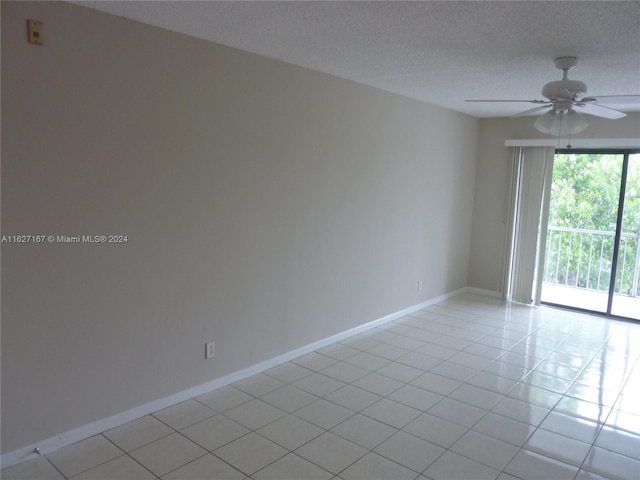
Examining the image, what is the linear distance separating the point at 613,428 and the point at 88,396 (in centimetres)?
325

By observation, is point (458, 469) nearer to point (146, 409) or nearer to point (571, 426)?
point (571, 426)

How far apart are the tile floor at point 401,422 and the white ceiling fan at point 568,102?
1.95m

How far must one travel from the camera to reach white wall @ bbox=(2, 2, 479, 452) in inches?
91.6

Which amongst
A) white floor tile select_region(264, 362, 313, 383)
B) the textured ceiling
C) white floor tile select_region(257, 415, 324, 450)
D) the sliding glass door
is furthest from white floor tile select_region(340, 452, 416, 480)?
the sliding glass door

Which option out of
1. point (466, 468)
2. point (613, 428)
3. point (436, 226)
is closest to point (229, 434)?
point (466, 468)

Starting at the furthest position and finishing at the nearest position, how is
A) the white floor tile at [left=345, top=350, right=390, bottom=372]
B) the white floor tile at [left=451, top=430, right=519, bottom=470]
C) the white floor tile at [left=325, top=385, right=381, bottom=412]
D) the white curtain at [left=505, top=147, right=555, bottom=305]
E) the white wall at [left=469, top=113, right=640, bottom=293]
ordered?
the white wall at [left=469, top=113, right=640, bottom=293] < the white curtain at [left=505, top=147, right=555, bottom=305] < the white floor tile at [left=345, top=350, right=390, bottom=372] < the white floor tile at [left=325, top=385, right=381, bottom=412] < the white floor tile at [left=451, top=430, right=519, bottom=470]

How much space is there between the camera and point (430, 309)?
18.1 feet

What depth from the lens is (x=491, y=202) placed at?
613 centimetres

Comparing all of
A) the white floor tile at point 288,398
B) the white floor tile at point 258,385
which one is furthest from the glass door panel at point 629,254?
the white floor tile at point 258,385

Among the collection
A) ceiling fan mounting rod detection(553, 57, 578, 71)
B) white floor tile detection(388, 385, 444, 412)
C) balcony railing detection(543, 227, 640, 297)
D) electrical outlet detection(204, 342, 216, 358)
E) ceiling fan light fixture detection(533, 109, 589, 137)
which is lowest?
white floor tile detection(388, 385, 444, 412)

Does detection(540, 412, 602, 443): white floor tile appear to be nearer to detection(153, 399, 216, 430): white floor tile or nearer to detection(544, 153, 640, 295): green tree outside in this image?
detection(153, 399, 216, 430): white floor tile

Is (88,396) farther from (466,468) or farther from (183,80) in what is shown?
(466,468)

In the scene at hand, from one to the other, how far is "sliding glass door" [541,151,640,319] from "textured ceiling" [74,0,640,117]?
1.79 m

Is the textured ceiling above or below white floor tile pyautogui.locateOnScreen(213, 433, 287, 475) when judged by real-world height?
above
